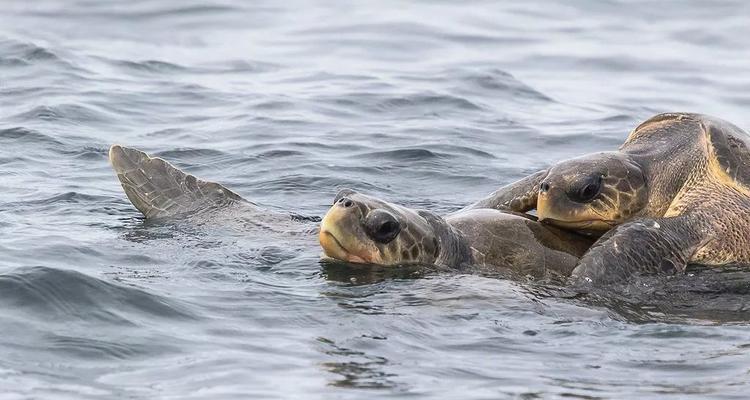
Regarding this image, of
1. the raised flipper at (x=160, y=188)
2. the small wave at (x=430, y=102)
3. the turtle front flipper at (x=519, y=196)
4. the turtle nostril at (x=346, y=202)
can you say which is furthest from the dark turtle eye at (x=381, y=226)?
the small wave at (x=430, y=102)

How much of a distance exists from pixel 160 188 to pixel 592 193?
304 centimetres

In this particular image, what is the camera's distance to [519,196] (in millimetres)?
9062

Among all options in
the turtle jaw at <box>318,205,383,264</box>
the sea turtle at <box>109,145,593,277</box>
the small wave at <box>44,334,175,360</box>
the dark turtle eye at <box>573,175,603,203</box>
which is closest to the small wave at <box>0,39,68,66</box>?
the sea turtle at <box>109,145,593,277</box>

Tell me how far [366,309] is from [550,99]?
9193 mm

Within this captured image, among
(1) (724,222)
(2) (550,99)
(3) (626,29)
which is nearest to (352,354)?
(1) (724,222)

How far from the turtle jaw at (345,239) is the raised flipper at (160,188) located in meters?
1.75

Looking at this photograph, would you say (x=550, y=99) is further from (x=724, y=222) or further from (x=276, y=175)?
(x=724, y=222)

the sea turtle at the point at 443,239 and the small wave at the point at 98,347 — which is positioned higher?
the sea turtle at the point at 443,239

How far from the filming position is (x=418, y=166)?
1205 centimetres

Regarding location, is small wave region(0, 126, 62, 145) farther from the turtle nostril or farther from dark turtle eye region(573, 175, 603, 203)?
dark turtle eye region(573, 175, 603, 203)

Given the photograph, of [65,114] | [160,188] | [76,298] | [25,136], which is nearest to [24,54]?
[65,114]

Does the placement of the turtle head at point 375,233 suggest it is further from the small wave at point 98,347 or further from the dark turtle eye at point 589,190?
the small wave at point 98,347

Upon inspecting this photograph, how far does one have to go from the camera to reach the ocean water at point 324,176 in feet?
20.8

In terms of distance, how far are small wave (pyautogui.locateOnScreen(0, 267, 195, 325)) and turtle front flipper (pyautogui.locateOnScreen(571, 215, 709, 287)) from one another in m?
2.38
